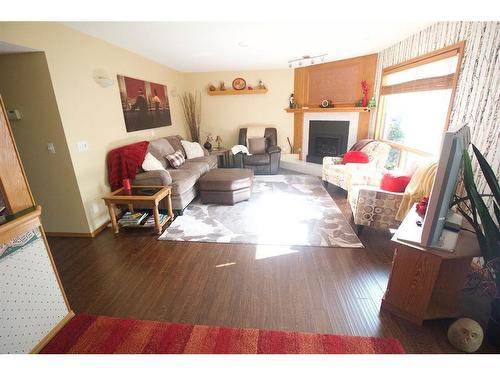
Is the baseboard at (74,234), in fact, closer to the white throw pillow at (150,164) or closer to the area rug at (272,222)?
the area rug at (272,222)

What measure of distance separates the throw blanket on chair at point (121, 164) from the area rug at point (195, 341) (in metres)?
1.88

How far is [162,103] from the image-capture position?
171 inches

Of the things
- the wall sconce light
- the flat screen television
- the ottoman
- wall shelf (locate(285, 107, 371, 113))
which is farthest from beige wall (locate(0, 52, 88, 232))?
wall shelf (locate(285, 107, 371, 113))

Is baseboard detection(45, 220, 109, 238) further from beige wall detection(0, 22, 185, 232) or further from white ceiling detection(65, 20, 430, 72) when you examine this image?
white ceiling detection(65, 20, 430, 72)

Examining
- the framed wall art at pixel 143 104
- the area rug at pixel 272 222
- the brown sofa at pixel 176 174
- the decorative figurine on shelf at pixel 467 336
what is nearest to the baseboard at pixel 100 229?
the brown sofa at pixel 176 174

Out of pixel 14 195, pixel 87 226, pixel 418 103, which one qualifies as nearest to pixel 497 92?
pixel 418 103

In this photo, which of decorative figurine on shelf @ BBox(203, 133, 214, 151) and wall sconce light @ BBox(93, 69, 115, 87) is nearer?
Answer: wall sconce light @ BBox(93, 69, 115, 87)

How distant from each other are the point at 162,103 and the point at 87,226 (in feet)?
8.89

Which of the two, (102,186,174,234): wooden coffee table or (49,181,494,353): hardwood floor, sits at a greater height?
(102,186,174,234): wooden coffee table

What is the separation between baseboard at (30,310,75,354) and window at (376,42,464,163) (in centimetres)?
380

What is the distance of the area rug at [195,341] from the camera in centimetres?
132

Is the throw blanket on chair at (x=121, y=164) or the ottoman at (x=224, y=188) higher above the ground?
the throw blanket on chair at (x=121, y=164)

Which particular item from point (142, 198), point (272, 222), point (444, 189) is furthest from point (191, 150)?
point (444, 189)

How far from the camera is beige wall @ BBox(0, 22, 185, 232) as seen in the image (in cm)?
212
